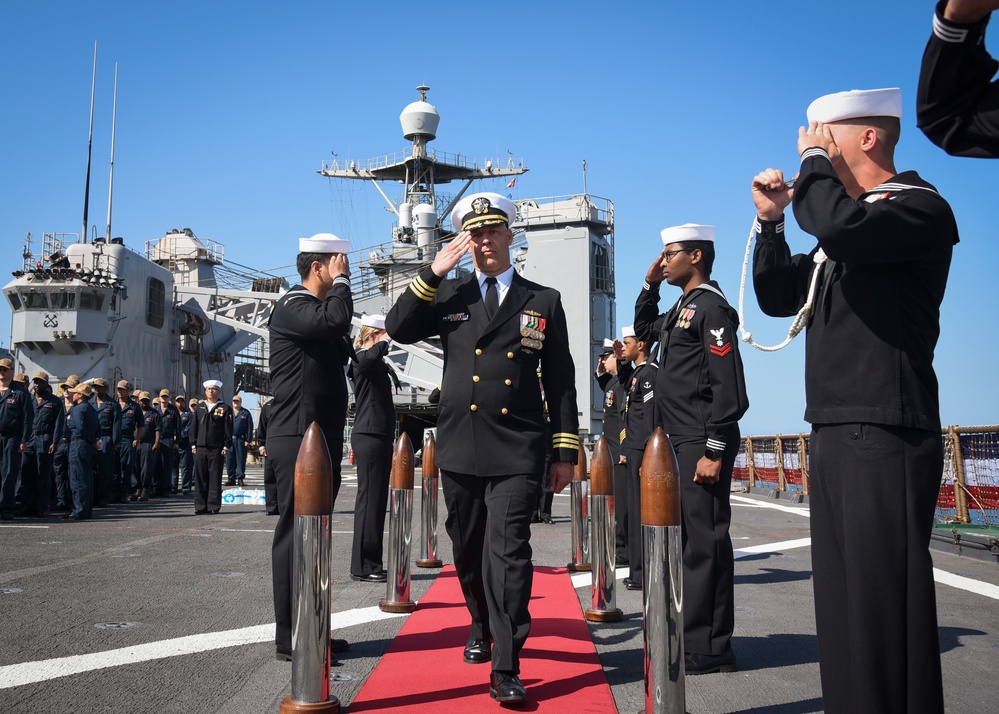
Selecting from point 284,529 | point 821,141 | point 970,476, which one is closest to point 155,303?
point 970,476

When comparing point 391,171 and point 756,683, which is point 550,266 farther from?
point 756,683

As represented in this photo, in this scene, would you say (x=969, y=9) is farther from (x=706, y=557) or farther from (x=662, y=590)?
(x=706, y=557)

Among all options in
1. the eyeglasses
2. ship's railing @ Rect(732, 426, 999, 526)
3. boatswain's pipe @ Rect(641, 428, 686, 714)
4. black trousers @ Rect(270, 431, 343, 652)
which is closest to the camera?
boatswain's pipe @ Rect(641, 428, 686, 714)

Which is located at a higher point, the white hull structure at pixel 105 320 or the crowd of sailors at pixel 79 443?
the white hull structure at pixel 105 320

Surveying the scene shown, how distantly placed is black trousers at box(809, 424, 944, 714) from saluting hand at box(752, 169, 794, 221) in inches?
35.2

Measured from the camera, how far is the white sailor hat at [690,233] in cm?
474

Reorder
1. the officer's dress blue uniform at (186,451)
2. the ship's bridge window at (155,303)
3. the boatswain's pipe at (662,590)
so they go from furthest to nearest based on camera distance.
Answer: the ship's bridge window at (155,303)
the officer's dress blue uniform at (186,451)
the boatswain's pipe at (662,590)

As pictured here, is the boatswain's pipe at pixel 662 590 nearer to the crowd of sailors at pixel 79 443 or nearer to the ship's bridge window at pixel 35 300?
the crowd of sailors at pixel 79 443

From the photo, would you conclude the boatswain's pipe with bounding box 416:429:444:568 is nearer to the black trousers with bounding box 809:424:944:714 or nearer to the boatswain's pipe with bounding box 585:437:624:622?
the boatswain's pipe with bounding box 585:437:624:622

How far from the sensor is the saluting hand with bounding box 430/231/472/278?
365cm

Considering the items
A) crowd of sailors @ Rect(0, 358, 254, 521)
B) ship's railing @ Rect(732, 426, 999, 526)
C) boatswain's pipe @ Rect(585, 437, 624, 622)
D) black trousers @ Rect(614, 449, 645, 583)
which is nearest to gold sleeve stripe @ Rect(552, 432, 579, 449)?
boatswain's pipe @ Rect(585, 437, 624, 622)

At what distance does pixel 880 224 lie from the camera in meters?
2.30

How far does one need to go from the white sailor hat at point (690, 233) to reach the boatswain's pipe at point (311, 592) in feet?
8.07

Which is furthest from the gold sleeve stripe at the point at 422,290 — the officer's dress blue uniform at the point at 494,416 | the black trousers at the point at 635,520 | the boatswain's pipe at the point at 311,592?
Answer: the black trousers at the point at 635,520
